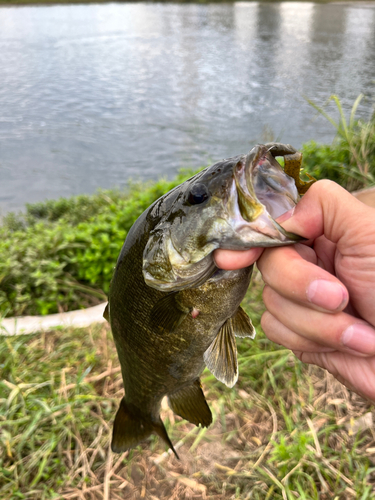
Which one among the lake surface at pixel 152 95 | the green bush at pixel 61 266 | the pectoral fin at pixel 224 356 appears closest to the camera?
the pectoral fin at pixel 224 356

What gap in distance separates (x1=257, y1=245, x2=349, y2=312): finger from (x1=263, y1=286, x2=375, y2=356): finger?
6 cm

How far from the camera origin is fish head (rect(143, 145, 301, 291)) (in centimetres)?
101

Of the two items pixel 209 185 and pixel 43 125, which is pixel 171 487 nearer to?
pixel 209 185

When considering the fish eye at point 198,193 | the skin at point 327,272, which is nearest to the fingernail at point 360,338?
the skin at point 327,272

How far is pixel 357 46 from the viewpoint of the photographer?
16578 millimetres

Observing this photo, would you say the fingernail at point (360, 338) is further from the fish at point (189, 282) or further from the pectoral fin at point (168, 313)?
the pectoral fin at point (168, 313)

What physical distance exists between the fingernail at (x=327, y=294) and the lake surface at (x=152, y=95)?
198 inches

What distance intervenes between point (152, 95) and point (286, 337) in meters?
11.7

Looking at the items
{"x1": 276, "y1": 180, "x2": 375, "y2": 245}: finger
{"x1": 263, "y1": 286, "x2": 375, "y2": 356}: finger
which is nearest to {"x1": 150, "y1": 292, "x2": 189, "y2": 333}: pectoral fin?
{"x1": 263, "y1": 286, "x2": 375, "y2": 356}: finger

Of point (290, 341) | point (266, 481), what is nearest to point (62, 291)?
point (266, 481)

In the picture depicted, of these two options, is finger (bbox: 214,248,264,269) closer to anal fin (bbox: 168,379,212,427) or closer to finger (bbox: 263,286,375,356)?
finger (bbox: 263,286,375,356)

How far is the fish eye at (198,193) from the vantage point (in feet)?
3.73

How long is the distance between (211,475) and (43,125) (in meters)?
10.1

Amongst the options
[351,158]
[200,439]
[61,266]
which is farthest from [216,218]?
[351,158]
